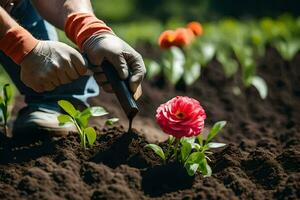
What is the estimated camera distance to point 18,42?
2.97 m

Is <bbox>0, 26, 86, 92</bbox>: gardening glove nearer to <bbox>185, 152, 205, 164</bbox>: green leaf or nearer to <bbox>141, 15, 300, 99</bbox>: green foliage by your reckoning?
<bbox>185, 152, 205, 164</bbox>: green leaf

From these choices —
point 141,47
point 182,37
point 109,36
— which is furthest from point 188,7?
point 109,36

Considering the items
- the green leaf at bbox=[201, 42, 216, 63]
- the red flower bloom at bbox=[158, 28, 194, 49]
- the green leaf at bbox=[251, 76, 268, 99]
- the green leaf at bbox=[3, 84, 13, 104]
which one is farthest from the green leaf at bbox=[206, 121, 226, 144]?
the green leaf at bbox=[201, 42, 216, 63]

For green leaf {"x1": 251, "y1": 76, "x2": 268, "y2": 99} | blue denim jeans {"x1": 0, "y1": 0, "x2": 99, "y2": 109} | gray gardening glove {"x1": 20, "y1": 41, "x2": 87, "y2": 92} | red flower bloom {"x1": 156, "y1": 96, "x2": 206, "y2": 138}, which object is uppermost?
gray gardening glove {"x1": 20, "y1": 41, "x2": 87, "y2": 92}

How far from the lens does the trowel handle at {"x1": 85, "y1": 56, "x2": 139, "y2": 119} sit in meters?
3.00

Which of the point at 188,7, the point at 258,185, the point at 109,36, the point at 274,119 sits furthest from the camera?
the point at 188,7

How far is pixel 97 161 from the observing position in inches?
119

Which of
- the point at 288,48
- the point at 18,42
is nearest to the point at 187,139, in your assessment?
the point at 18,42

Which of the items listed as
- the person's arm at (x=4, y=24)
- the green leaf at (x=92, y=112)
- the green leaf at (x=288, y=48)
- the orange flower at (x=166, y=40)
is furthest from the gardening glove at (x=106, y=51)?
the green leaf at (x=288, y=48)

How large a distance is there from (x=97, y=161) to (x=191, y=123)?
1.47 feet

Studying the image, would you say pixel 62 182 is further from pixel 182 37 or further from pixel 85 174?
pixel 182 37

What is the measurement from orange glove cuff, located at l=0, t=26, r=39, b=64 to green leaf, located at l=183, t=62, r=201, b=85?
2148 millimetres

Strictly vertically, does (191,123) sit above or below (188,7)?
above

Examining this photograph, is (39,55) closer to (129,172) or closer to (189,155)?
(129,172)
